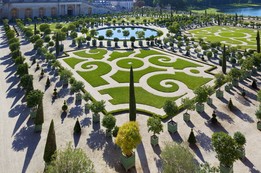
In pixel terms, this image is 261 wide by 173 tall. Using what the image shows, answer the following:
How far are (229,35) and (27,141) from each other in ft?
220

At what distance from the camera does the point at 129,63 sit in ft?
156

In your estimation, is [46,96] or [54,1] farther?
[54,1]

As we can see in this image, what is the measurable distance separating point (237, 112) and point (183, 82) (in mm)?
10374

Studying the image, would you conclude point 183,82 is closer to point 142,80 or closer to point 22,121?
point 142,80

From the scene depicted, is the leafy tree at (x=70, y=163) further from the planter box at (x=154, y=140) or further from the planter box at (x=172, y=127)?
the planter box at (x=172, y=127)

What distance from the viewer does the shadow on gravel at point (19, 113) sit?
28239 millimetres

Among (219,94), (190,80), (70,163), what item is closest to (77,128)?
(70,163)

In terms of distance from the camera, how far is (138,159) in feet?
72.6

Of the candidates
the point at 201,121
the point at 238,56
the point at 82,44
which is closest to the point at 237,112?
the point at 201,121

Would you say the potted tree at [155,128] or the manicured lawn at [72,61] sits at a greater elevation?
the manicured lawn at [72,61]

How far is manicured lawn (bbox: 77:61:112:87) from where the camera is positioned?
38594mm

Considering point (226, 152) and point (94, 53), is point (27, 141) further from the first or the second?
point (94, 53)

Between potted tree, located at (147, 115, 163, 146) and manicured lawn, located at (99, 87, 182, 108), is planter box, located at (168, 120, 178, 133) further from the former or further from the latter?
manicured lawn, located at (99, 87, 182, 108)

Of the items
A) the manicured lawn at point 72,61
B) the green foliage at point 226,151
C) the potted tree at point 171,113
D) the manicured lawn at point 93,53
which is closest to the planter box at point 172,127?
the potted tree at point 171,113
